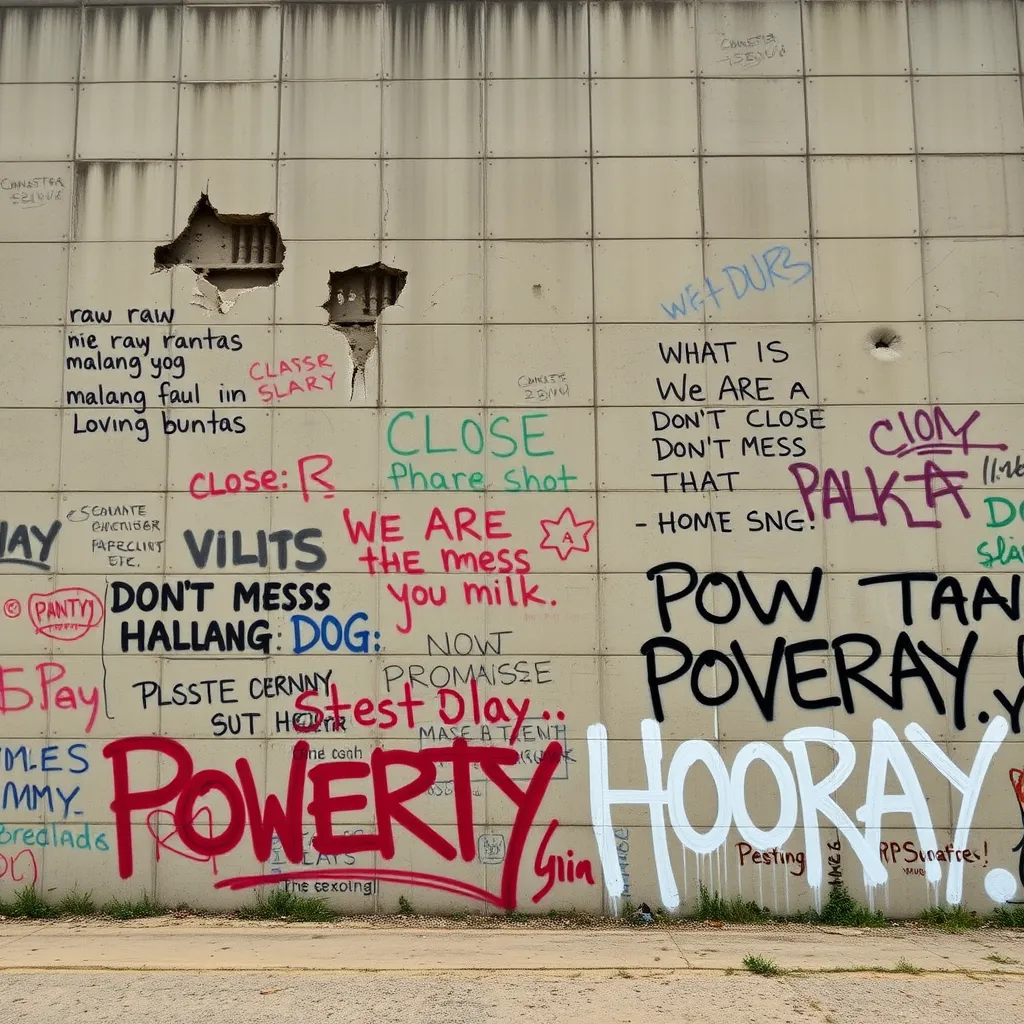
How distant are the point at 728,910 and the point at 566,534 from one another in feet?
8.82

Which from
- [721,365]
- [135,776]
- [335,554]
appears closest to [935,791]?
[721,365]

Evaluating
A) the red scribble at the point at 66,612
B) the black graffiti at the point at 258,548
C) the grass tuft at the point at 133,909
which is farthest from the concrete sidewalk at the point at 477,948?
the black graffiti at the point at 258,548

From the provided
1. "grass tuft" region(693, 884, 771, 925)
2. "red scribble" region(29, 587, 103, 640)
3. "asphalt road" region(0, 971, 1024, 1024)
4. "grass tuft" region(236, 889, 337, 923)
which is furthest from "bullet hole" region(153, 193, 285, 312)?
A: "grass tuft" region(693, 884, 771, 925)

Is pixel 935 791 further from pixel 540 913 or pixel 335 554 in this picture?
pixel 335 554

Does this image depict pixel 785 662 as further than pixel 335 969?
Yes

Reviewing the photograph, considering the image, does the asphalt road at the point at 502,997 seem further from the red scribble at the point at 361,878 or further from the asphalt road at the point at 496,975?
the red scribble at the point at 361,878

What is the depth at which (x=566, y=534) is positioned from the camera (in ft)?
22.4

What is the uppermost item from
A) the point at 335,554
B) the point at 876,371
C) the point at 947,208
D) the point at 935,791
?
the point at 947,208

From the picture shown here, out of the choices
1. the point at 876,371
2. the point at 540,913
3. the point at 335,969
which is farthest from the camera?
the point at 876,371

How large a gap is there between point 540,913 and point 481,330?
3.99m

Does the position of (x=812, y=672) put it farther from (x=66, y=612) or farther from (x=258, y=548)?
(x=66, y=612)

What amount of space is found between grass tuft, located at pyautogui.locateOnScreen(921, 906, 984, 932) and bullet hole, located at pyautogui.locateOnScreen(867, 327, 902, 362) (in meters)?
3.75

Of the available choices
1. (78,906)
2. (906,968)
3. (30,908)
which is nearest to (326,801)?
(78,906)

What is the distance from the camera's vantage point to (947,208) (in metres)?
7.08
